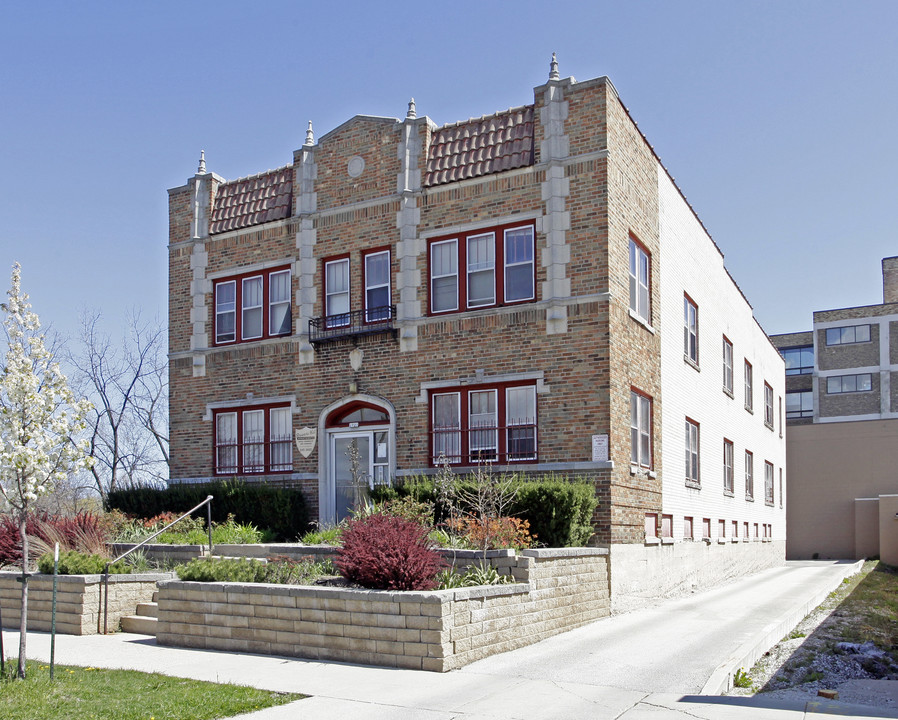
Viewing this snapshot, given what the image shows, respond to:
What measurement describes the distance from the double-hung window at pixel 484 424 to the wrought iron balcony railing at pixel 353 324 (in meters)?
1.90

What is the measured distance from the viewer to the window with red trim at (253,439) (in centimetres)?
2119

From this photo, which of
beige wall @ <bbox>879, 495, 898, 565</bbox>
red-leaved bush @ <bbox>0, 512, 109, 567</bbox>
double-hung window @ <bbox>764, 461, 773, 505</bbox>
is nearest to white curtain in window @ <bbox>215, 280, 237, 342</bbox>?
red-leaved bush @ <bbox>0, 512, 109, 567</bbox>

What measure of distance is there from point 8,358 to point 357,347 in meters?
10.2

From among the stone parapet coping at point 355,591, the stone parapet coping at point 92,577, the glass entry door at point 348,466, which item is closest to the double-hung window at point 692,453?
the glass entry door at point 348,466

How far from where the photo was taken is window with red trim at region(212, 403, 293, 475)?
21188mm

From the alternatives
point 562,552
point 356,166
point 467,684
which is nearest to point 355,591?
point 467,684

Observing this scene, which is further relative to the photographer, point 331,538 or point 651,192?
point 651,192


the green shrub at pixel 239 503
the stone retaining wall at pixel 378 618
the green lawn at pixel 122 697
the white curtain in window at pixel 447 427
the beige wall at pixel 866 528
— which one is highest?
the white curtain in window at pixel 447 427

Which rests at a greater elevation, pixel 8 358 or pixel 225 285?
pixel 225 285

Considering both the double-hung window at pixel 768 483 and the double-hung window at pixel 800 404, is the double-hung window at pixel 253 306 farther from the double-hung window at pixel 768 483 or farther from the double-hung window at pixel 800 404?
the double-hung window at pixel 800 404

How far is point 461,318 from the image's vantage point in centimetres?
1895

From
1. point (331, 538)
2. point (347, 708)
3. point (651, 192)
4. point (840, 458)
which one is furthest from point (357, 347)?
point (840, 458)

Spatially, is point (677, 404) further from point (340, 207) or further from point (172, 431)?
point (172, 431)

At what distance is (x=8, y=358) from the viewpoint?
1036 cm
